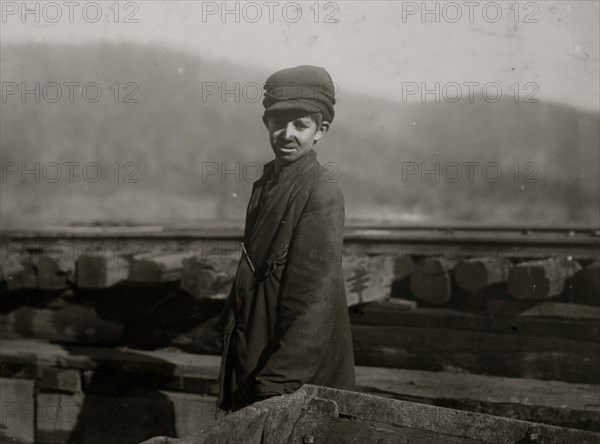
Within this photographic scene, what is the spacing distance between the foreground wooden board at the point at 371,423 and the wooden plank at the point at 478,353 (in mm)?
2962

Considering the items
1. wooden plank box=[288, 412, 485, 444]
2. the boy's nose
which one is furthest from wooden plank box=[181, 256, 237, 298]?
wooden plank box=[288, 412, 485, 444]

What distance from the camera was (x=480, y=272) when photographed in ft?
17.2

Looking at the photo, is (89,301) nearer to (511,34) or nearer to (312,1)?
(312,1)

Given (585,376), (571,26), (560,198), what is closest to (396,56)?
(571,26)

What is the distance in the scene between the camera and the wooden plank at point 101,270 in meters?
5.52

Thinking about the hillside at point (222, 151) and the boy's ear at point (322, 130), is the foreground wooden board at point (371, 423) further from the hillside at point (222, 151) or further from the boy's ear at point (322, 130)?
the hillside at point (222, 151)

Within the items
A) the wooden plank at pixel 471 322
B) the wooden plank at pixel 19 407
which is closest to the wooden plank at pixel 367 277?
the wooden plank at pixel 471 322

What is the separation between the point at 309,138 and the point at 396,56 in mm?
2671

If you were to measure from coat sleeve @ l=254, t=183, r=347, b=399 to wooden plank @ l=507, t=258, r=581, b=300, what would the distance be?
242 cm

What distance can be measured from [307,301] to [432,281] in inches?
105

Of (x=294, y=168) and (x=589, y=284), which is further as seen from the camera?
(x=589, y=284)

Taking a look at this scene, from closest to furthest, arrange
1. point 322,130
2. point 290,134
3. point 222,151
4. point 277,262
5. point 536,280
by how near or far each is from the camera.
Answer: point 277,262, point 290,134, point 322,130, point 536,280, point 222,151

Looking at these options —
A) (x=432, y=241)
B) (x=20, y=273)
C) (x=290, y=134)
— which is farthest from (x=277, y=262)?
(x=20, y=273)

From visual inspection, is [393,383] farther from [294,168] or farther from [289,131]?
[289,131]
